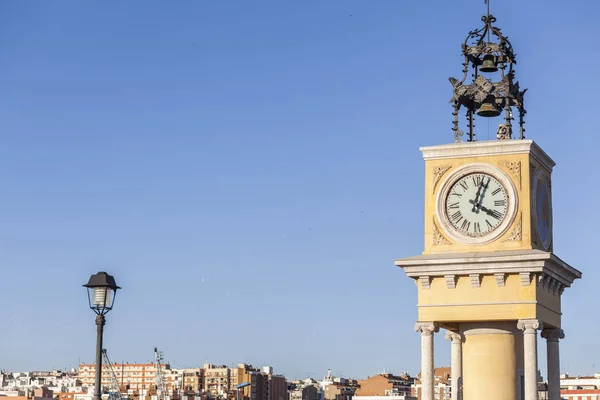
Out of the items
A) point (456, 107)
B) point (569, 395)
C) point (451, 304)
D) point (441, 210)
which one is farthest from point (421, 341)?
point (569, 395)

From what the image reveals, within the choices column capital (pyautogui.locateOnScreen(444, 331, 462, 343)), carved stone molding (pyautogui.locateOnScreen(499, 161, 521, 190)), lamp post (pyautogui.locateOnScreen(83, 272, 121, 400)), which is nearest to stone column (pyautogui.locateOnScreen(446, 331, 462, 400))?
column capital (pyautogui.locateOnScreen(444, 331, 462, 343))

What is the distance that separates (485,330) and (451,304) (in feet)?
3.56

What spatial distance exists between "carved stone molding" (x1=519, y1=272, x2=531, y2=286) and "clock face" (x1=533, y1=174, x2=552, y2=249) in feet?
5.33

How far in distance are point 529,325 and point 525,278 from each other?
1.08 meters

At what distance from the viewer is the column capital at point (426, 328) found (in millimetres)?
31328

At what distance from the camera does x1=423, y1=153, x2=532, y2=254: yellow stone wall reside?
31.0 m

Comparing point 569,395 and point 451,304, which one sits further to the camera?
point 569,395

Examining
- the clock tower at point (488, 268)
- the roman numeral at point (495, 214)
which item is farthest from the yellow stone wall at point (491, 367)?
the roman numeral at point (495, 214)

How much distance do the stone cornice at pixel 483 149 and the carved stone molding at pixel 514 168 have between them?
0.24 meters

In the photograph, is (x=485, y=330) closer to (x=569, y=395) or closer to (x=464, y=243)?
(x=464, y=243)

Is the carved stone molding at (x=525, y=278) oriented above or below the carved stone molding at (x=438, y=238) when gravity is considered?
below

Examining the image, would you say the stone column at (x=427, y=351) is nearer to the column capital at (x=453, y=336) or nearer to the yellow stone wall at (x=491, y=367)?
the yellow stone wall at (x=491, y=367)

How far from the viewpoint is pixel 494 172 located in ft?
103

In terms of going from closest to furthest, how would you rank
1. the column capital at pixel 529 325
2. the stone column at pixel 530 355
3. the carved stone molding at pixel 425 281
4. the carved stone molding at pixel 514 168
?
the stone column at pixel 530 355 → the column capital at pixel 529 325 → the carved stone molding at pixel 514 168 → the carved stone molding at pixel 425 281
